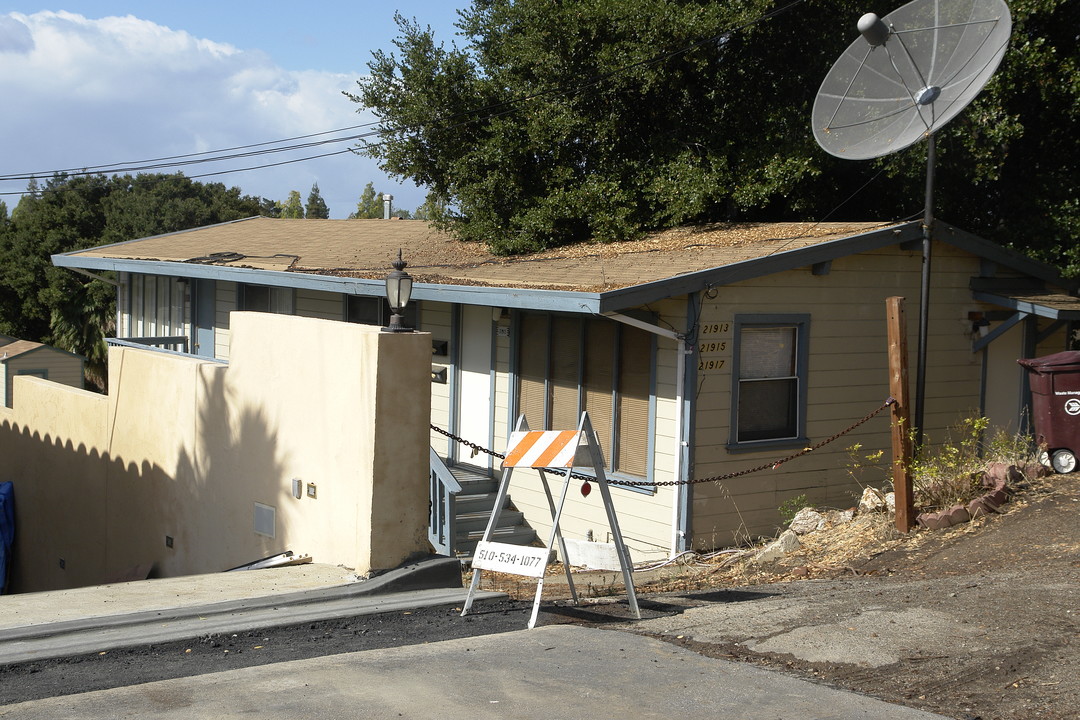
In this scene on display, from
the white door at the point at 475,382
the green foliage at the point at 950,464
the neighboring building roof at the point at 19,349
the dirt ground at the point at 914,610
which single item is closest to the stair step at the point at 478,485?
the white door at the point at 475,382

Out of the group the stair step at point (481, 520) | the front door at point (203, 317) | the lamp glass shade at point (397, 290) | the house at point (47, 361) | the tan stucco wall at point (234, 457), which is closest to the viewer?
the tan stucco wall at point (234, 457)

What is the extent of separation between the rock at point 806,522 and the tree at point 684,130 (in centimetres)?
577

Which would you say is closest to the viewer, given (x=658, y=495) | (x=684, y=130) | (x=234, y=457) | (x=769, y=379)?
(x=234, y=457)

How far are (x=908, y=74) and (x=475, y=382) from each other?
19.8ft

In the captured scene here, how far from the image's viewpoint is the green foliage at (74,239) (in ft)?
103

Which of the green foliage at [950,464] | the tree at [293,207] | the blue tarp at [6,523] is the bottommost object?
the blue tarp at [6,523]

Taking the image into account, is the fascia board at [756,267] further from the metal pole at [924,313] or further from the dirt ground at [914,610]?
the dirt ground at [914,610]

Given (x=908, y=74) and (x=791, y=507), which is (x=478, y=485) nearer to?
(x=791, y=507)

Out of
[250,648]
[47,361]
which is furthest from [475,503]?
[47,361]

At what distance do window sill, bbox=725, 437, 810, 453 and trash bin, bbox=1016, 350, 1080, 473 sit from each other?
7.61 feet

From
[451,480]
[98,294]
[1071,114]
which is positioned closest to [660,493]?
[451,480]

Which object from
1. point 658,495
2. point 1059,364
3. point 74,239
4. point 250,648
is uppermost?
point 74,239

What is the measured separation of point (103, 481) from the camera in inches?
447

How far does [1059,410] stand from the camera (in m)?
9.91
